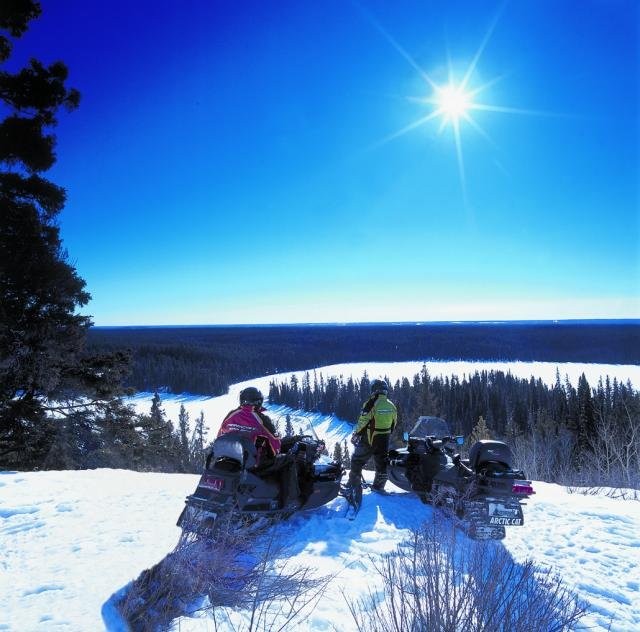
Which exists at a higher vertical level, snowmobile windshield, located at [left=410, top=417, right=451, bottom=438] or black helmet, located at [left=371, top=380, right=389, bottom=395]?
black helmet, located at [left=371, top=380, right=389, bottom=395]

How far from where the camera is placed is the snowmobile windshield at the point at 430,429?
7.61 meters

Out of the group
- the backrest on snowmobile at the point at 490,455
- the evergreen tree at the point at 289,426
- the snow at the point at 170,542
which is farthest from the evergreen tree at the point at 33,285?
the backrest on snowmobile at the point at 490,455

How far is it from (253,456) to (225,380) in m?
145

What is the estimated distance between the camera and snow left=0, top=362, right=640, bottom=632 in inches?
122

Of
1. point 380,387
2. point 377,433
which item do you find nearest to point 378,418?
point 377,433

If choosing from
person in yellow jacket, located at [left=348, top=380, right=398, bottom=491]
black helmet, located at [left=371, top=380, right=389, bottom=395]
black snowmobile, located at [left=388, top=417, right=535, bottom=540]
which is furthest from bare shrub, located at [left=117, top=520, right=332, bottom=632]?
black helmet, located at [left=371, top=380, right=389, bottom=395]

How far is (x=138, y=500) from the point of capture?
5.63 metres

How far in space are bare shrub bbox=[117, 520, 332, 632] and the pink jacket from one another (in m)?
1.25

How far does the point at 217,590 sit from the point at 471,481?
12.3 feet

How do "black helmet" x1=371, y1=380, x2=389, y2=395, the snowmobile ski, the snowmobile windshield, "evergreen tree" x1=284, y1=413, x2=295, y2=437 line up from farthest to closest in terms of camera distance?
"evergreen tree" x1=284, y1=413, x2=295, y2=437 → "black helmet" x1=371, y1=380, x2=389, y2=395 → the snowmobile windshield → the snowmobile ski

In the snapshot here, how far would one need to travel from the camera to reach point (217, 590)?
3625mm

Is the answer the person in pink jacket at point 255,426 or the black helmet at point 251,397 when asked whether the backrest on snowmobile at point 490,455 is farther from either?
the black helmet at point 251,397

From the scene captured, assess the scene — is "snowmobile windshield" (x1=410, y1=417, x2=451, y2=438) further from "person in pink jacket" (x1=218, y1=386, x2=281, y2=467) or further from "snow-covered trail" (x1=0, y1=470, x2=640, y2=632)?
"person in pink jacket" (x1=218, y1=386, x2=281, y2=467)

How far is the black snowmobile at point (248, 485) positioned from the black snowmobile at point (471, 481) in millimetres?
1449
